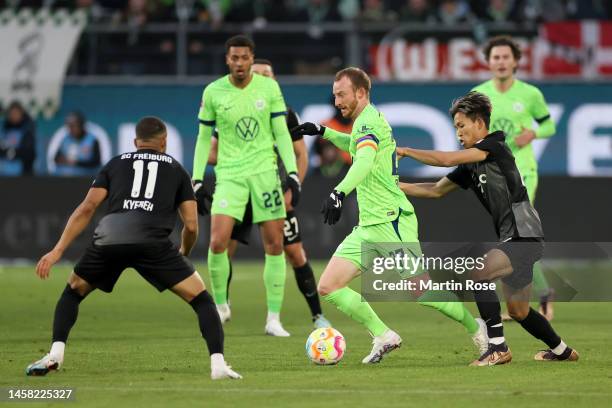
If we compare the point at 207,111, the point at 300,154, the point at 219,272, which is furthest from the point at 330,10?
the point at 219,272

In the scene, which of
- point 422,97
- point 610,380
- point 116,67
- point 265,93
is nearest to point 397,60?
point 422,97

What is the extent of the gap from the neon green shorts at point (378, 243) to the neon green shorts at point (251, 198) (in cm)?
231

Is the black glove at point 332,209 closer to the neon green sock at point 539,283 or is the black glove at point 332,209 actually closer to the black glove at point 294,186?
the black glove at point 294,186

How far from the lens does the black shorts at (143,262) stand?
863 cm

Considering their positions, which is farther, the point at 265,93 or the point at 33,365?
the point at 265,93

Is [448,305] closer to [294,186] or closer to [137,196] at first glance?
[137,196]

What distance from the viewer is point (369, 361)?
9.52 metres

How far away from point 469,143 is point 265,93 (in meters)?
2.91

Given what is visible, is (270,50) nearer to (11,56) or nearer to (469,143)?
(11,56)

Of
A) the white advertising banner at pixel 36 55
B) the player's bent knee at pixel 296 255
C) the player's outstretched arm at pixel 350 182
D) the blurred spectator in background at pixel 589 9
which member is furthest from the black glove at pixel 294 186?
the blurred spectator in background at pixel 589 9

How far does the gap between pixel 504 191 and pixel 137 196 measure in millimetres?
2608

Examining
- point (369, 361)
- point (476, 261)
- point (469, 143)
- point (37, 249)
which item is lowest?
point (37, 249)

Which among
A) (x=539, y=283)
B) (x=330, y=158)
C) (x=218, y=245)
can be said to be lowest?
(x=539, y=283)

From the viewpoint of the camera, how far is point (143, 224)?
28.4 feet
